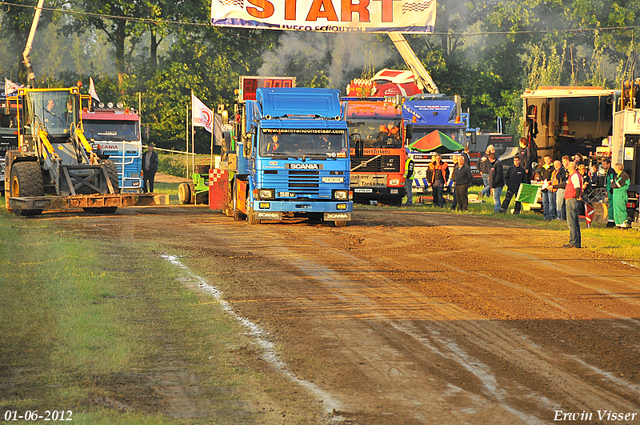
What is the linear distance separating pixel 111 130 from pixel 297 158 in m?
13.5

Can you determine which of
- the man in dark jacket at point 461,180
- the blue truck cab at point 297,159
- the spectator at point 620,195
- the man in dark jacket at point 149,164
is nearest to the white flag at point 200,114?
the man in dark jacket at point 149,164

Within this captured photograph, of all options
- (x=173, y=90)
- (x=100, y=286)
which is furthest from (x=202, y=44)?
(x=100, y=286)

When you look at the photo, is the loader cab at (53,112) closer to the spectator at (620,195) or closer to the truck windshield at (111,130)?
the truck windshield at (111,130)

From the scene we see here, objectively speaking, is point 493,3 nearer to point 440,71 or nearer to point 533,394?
point 440,71

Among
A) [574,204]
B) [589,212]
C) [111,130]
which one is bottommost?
[589,212]

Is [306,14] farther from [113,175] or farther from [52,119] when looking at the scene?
[113,175]

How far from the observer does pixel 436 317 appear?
988 centimetres

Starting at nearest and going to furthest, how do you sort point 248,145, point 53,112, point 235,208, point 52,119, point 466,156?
point 248,145, point 235,208, point 52,119, point 53,112, point 466,156

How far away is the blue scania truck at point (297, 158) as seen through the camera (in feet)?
64.1

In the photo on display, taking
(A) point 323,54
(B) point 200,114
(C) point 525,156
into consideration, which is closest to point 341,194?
(C) point 525,156

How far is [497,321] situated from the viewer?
968 centimetres

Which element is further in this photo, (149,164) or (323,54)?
(323,54)

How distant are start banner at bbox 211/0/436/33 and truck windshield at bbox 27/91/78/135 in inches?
345

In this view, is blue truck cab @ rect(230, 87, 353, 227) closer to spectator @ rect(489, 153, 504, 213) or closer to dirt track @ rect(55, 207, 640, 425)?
dirt track @ rect(55, 207, 640, 425)
